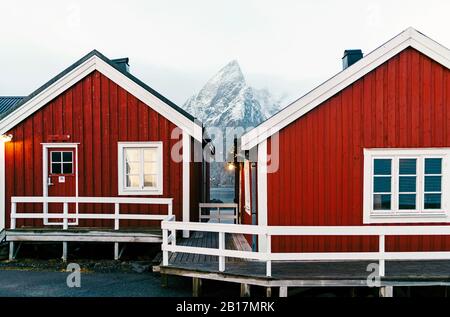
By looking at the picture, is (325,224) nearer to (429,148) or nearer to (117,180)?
(429,148)

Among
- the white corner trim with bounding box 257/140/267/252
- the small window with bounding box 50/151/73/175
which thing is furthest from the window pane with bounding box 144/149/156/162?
the white corner trim with bounding box 257/140/267/252

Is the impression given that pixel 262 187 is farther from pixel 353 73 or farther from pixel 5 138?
pixel 5 138

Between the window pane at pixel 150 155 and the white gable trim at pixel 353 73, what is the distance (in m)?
3.49

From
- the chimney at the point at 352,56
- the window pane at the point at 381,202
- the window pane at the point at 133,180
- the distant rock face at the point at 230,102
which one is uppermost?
the distant rock face at the point at 230,102

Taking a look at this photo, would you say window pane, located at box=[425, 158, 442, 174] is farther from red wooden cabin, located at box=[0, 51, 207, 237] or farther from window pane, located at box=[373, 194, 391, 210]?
red wooden cabin, located at box=[0, 51, 207, 237]

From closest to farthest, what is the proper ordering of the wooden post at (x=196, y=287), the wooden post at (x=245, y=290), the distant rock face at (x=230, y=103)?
1. the wooden post at (x=245, y=290)
2. the wooden post at (x=196, y=287)
3. the distant rock face at (x=230, y=103)

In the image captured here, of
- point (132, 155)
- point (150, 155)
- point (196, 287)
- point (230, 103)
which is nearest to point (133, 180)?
point (132, 155)

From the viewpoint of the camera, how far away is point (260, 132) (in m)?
7.88

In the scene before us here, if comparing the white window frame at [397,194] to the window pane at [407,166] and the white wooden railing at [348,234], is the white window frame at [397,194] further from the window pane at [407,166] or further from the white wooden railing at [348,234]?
the white wooden railing at [348,234]

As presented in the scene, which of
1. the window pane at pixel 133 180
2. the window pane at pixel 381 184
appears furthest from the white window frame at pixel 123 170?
the window pane at pixel 381 184

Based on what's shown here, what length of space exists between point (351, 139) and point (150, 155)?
5427 mm

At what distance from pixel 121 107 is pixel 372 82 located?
6.62m

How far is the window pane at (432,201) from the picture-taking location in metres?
7.87
